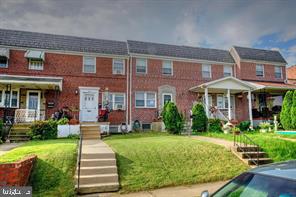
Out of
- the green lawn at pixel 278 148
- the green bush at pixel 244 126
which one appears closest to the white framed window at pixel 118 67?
the green bush at pixel 244 126

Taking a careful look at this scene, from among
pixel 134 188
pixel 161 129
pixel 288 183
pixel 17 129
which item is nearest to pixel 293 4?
pixel 161 129

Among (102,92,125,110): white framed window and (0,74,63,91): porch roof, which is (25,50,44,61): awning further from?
(102,92,125,110): white framed window

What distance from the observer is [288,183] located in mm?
2408

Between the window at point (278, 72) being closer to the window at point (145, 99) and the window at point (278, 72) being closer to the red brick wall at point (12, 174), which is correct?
the window at point (145, 99)

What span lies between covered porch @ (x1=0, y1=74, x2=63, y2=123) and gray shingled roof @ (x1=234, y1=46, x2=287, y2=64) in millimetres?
17529

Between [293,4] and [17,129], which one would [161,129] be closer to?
[17,129]

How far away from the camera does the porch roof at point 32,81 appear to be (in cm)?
1593

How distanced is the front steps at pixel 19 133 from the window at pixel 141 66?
9.84 m

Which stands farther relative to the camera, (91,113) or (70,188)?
(91,113)

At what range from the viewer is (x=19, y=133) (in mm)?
14703

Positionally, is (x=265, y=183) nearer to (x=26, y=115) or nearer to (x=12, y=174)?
(x=12, y=174)

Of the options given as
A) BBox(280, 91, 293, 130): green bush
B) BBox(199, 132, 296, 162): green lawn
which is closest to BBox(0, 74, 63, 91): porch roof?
BBox(199, 132, 296, 162): green lawn

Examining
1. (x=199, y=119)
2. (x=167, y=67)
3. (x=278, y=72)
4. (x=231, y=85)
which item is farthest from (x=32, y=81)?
(x=278, y=72)

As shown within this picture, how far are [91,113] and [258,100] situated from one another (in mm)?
16356
